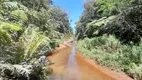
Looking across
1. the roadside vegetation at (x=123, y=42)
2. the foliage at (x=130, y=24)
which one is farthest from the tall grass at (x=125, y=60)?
the foliage at (x=130, y=24)

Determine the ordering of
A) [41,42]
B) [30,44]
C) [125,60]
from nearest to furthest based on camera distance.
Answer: [30,44]
[41,42]
[125,60]

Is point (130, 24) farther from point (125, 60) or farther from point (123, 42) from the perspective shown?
point (125, 60)

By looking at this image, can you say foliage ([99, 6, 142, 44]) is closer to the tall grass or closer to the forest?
the forest

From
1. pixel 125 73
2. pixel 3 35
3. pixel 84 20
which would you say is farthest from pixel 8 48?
pixel 84 20

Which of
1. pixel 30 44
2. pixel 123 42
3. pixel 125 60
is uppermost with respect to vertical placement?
pixel 123 42

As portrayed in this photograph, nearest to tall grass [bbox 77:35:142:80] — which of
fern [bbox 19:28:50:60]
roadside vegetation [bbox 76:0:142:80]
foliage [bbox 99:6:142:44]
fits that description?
roadside vegetation [bbox 76:0:142:80]

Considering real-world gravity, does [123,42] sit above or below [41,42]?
above

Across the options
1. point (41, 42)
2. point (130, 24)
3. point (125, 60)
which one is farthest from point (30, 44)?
point (130, 24)

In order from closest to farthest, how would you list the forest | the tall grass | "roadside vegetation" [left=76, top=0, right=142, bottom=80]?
the forest, the tall grass, "roadside vegetation" [left=76, top=0, right=142, bottom=80]

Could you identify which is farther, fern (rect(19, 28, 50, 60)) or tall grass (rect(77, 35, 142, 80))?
tall grass (rect(77, 35, 142, 80))

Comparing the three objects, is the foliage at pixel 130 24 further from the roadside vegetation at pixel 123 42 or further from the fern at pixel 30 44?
the fern at pixel 30 44

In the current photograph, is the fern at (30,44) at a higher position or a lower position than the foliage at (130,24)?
lower

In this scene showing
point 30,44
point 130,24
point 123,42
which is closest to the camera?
point 30,44

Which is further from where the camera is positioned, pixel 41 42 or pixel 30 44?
pixel 41 42
